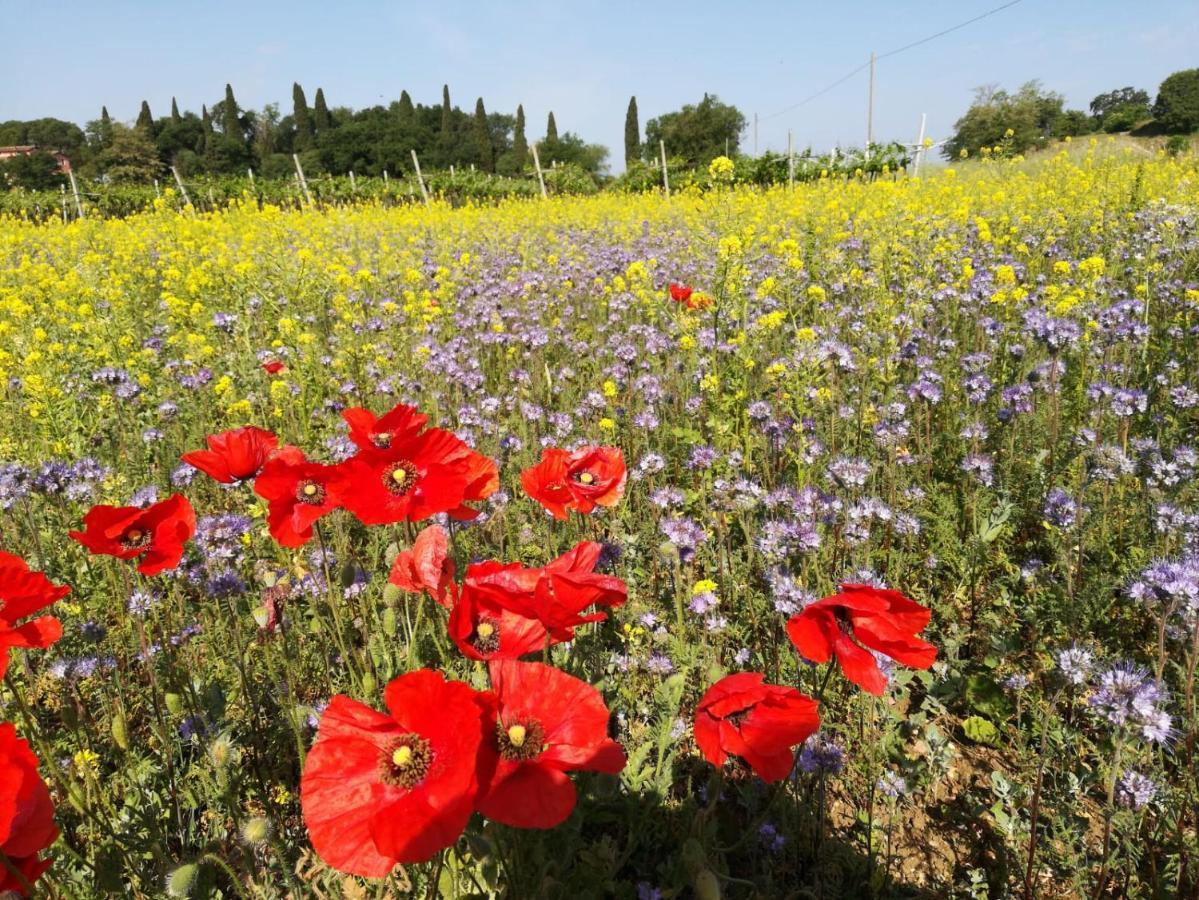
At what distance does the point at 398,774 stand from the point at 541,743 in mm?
205

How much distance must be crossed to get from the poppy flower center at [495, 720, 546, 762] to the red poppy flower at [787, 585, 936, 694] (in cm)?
45

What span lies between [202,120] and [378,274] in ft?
298

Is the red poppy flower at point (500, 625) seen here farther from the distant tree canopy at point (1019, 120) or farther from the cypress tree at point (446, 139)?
the cypress tree at point (446, 139)

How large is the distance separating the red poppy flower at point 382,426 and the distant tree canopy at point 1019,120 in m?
39.3

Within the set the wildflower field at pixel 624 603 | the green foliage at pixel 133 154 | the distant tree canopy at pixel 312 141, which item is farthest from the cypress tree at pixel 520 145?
the wildflower field at pixel 624 603

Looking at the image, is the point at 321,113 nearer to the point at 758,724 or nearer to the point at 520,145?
the point at 520,145

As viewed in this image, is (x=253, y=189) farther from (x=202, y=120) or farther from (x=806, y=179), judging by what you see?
(x=202, y=120)

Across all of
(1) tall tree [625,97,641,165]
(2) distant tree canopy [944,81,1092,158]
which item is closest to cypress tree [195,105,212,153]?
(1) tall tree [625,97,641,165]

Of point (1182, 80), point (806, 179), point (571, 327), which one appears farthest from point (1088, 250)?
point (1182, 80)

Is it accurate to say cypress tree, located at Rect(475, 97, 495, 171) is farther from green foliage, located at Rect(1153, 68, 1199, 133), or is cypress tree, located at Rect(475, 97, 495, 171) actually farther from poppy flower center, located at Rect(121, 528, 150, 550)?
poppy flower center, located at Rect(121, 528, 150, 550)

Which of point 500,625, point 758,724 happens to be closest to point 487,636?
point 500,625

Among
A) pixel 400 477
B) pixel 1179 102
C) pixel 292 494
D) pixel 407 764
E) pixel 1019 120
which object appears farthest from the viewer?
pixel 1179 102

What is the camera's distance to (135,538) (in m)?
1.71

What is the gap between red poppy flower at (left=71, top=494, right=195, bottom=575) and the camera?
153 centimetres
